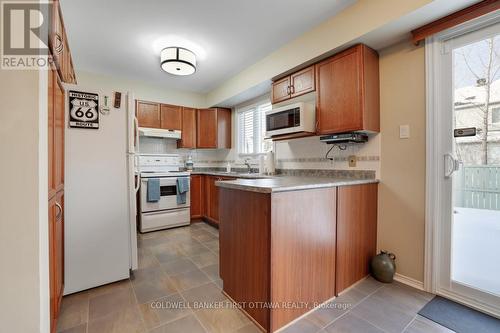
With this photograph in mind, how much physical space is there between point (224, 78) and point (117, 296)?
3330mm

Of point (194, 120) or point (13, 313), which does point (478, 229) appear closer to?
point (13, 313)

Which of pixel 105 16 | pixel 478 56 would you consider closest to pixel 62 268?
pixel 105 16

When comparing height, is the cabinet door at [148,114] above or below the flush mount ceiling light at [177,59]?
below

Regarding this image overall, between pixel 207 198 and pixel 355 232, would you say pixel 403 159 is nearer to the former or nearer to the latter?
pixel 355 232

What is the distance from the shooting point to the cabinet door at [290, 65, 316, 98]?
8.27 ft

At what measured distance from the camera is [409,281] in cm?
204

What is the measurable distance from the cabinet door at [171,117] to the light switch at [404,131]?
3599mm

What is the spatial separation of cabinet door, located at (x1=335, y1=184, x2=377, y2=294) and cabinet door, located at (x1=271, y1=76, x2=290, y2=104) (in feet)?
4.75

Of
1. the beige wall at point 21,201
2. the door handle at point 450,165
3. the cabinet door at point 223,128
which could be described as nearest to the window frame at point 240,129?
the cabinet door at point 223,128

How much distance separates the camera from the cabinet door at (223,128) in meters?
4.52

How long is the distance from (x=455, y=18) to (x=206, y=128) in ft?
12.3

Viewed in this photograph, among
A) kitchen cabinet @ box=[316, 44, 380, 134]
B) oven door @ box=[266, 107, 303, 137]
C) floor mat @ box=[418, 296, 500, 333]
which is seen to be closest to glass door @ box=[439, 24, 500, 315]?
floor mat @ box=[418, 296, 500, 333]

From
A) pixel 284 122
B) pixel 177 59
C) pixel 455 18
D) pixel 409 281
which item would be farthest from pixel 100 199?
pixel 455 18

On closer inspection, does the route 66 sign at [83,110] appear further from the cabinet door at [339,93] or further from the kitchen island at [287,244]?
the cabinet door at [339,93]
